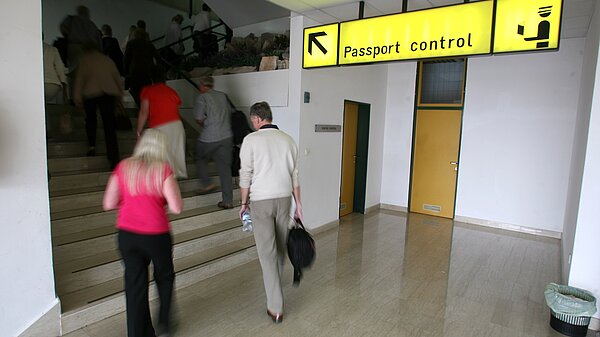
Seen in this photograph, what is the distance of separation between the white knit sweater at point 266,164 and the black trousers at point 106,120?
2118 millimetres

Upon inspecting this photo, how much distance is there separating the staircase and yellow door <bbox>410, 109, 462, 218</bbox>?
372 cm

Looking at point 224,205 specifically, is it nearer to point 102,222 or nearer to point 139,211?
point 102,222

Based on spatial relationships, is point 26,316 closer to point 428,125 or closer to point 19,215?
point 19,215

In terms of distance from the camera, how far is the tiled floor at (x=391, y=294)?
284cm

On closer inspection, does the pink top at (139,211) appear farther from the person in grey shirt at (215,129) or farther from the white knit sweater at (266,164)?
the person in grey shirt at (215,129)

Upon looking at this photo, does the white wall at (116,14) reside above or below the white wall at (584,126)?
above

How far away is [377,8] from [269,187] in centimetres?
270

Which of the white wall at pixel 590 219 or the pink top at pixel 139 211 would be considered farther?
the white wall at pixel 590 219

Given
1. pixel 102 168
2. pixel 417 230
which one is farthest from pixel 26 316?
pixel 417 230

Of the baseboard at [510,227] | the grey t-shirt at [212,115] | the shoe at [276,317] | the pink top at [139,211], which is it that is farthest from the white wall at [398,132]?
the pink top at [139,211]

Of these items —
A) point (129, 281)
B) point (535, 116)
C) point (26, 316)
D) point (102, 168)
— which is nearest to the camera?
point (129, 281)

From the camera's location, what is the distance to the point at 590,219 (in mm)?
2895

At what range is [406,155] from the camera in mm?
6934

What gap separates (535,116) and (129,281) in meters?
5.99
